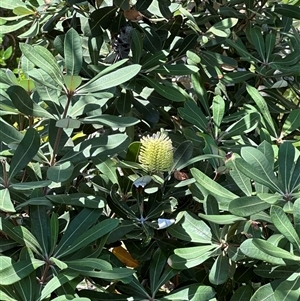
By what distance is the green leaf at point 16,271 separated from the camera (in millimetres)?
672

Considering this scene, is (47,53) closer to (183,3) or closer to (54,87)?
(54,87)

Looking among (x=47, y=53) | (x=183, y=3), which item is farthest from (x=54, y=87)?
(x=183, y=3)

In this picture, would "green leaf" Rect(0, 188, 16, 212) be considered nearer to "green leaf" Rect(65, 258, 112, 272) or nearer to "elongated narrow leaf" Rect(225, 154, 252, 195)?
"green leaf" Rect(65, 258, 112, 272)

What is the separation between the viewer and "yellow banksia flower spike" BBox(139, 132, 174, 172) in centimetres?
81

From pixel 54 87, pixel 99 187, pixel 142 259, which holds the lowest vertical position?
pixel 142 259

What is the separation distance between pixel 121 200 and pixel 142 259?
0.36 feet

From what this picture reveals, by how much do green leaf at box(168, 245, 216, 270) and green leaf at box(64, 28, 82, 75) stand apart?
32 centimetres

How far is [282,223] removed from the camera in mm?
660

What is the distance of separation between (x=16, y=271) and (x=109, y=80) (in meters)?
0.30

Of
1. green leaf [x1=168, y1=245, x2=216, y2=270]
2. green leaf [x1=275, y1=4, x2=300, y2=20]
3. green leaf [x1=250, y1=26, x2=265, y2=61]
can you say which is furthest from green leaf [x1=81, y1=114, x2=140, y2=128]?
green leaf [x1=275, y1=4, x2=300, y2=20]

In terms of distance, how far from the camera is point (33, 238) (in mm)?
733

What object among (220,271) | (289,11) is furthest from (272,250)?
(289,11)

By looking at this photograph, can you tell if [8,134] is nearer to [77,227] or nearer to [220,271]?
[77,227]

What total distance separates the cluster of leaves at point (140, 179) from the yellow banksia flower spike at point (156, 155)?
0.02 m
